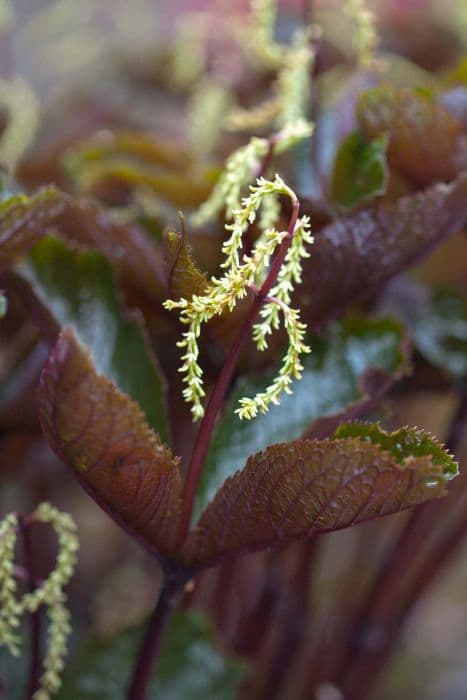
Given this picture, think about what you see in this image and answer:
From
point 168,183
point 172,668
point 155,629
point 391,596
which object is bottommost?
point 391,596

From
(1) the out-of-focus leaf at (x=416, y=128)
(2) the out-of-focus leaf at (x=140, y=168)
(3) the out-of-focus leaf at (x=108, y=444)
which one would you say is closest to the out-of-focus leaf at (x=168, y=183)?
(2) the out-of-focus leaf at (x=140, y=168)

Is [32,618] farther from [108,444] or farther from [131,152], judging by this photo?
[131,152]

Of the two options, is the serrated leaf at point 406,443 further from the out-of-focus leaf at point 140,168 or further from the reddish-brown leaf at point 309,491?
the out-of-focus leaf at point 140,168

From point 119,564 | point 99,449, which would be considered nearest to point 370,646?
point 119,564

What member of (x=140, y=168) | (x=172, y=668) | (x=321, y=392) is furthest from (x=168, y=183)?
(x=172, y=668)

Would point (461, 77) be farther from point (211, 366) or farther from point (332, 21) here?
point (332, 21)
